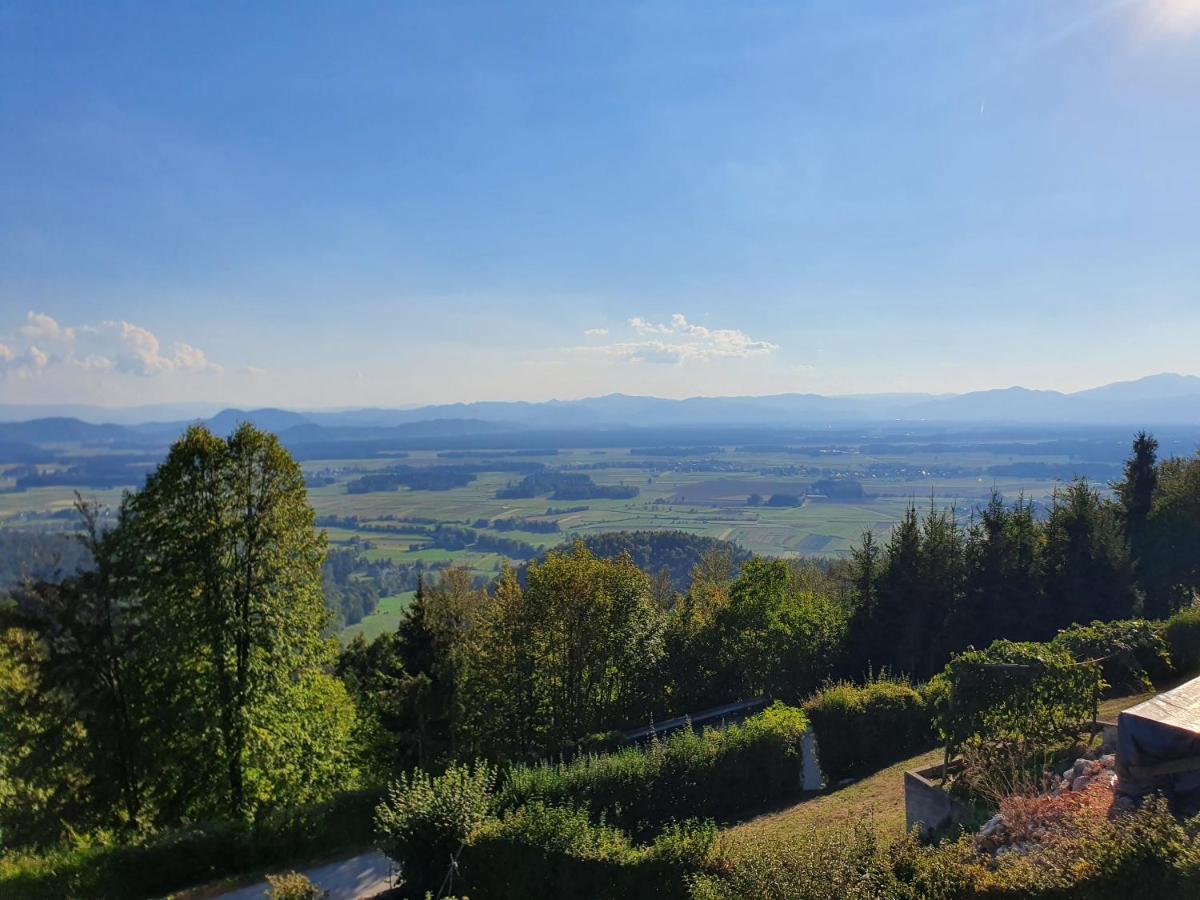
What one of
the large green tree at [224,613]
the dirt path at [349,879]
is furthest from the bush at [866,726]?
the large green tree at [224,613]

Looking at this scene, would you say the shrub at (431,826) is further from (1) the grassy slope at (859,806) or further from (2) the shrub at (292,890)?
(1) the grassy slope at (859,806)

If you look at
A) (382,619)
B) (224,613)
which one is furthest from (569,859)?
(382,619)

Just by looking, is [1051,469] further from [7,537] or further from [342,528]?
[7,537]

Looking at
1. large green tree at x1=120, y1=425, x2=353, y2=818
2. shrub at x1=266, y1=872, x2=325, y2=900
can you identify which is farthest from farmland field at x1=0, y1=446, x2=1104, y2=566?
shrub at x1=266, y1=872, x2=325, y2=900

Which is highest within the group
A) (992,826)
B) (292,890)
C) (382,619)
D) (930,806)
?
(992,826)

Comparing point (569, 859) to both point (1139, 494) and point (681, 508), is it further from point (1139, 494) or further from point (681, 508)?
point (681, 508)

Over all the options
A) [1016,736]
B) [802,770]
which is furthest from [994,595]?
[1016,736]
